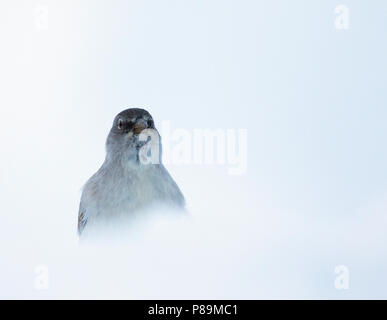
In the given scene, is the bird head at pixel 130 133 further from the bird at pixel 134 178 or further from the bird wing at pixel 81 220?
the bird wing at pixel 81 220

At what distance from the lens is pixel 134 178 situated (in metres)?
2.77

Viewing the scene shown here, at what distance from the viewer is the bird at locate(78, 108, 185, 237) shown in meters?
2.76

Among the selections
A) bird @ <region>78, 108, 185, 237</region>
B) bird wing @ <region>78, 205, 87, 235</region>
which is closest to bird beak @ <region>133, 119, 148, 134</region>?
bird @ <region>78, 108, 185, 237</region>

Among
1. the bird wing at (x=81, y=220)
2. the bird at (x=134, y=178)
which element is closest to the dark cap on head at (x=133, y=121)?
the bird at (x=134, y=178)

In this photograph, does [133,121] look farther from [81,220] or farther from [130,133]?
[81,220]

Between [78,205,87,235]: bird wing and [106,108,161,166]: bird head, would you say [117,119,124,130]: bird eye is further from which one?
[78,205,87,235]: bird wing

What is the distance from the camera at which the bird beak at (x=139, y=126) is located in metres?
2.75

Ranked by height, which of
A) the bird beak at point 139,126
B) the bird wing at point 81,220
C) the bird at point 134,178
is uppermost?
the bird beak at point 139,126

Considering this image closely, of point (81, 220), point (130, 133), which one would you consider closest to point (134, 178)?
point (130, 133)

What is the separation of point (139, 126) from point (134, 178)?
0.76ft
